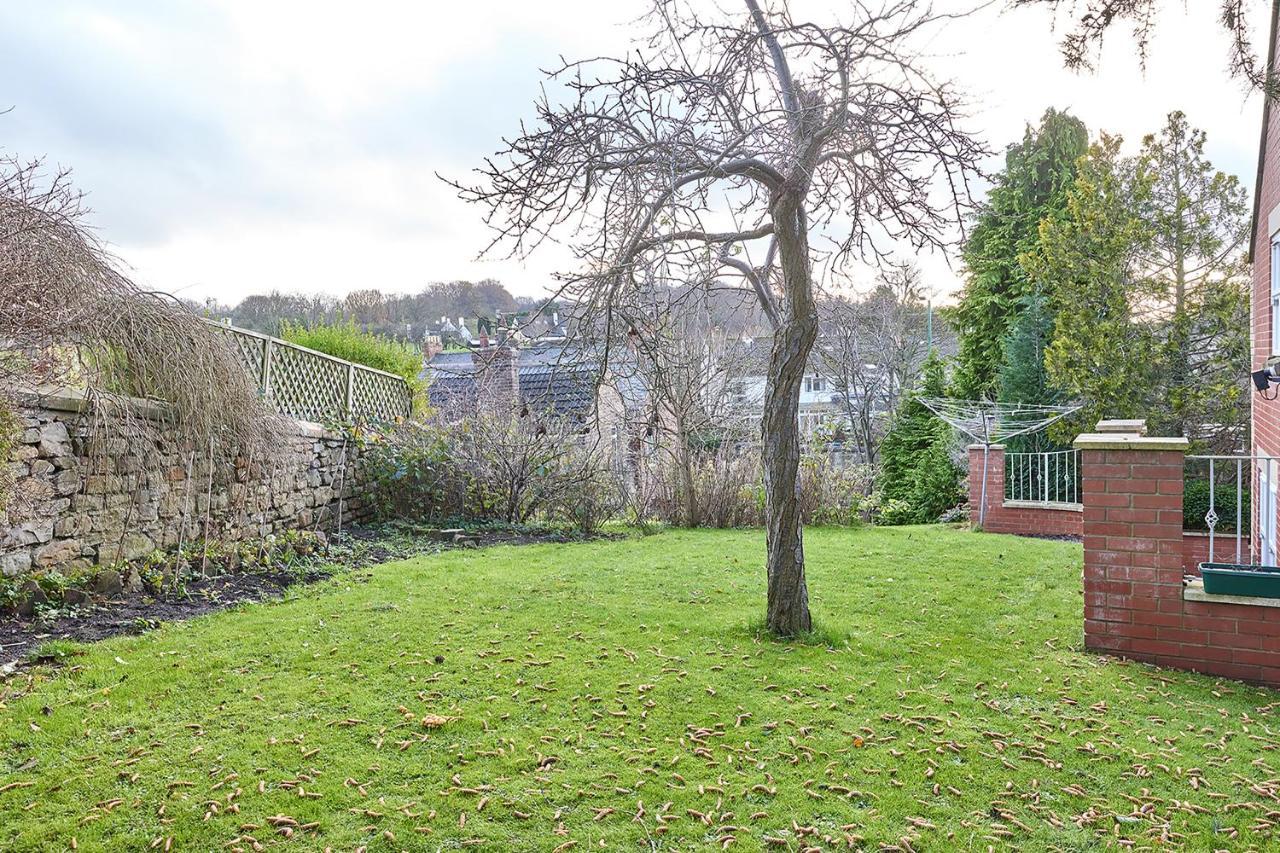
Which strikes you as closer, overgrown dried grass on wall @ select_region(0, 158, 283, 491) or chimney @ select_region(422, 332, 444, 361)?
overgrown dried grass on wall @ select_region(0, 158, 283, 491)

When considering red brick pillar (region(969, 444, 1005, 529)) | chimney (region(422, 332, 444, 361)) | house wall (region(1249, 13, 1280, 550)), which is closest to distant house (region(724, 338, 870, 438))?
red brick pillar (region(969, 444, 1005, 529))

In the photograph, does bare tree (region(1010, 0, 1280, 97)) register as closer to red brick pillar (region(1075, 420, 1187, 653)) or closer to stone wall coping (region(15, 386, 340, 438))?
red brick pillar (region(1075, 420, 1187, 653))

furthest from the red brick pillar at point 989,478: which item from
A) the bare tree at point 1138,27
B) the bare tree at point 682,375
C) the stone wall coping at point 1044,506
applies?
the bare tree at point 1138,27

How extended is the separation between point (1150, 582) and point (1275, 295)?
3.71m

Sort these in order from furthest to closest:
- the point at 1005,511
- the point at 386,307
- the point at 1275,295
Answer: the point at 386,307
the point at 1005,511
the point at 1275,295

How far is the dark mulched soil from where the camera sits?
13.0ft

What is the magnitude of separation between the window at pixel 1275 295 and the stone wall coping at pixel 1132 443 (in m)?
3.30

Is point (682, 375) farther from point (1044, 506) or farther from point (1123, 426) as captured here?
point (1123, 426)

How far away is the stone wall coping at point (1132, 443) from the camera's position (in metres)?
3.70

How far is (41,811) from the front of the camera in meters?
2.23

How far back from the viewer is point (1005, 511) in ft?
32.1

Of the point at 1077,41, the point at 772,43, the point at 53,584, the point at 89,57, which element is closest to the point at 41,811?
the point at 53,584

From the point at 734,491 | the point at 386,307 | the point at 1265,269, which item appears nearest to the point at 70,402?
the point at 734,491

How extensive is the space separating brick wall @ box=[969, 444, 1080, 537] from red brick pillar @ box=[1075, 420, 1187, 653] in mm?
6236
